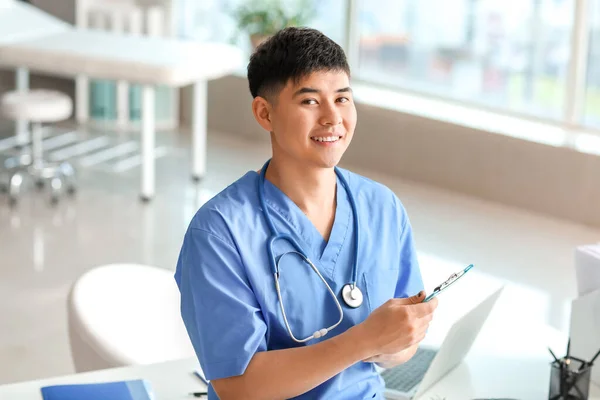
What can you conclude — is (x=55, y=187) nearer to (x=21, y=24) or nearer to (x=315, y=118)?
(x=21, y=24)

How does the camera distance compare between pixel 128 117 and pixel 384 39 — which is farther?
pixel 128 117

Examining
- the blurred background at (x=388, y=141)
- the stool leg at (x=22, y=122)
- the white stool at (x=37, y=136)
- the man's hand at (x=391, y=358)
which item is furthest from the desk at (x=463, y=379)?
the stool leg at (x=22, y=122)

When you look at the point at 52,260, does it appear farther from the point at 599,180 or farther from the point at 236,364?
the point at 236,364

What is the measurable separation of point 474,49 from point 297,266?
4.26 m

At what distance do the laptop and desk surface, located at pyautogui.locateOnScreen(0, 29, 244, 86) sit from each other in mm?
3178

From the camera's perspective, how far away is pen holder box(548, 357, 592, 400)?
1876 mm

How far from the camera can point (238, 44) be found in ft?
22.4

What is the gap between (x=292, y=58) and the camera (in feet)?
5.50

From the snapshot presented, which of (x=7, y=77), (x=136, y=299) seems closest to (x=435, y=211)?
(x=136, y=299)

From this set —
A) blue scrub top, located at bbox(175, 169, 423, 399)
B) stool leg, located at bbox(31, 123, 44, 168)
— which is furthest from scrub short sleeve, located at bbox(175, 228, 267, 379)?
stool leg, located at bbox(31, 123, 44, 168)

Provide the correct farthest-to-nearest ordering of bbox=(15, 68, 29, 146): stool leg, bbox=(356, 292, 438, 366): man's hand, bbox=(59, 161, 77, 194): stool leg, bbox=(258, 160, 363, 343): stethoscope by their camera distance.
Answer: bbox=(15, 68, 29, 146): stool leg
bbox=(59, 161, 77, 194): stool leg
bbox=(258, 160, 363, 343): stethoscope
bbox=(356, 292, 438, 366): man's hand

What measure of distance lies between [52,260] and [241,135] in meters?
2.36

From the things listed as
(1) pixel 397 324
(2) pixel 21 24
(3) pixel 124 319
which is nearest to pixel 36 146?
(2) pixel 21 24

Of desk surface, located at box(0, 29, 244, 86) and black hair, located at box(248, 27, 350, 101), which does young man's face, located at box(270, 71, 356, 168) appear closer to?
black hair, located at box(248, 27, 350, 101)
